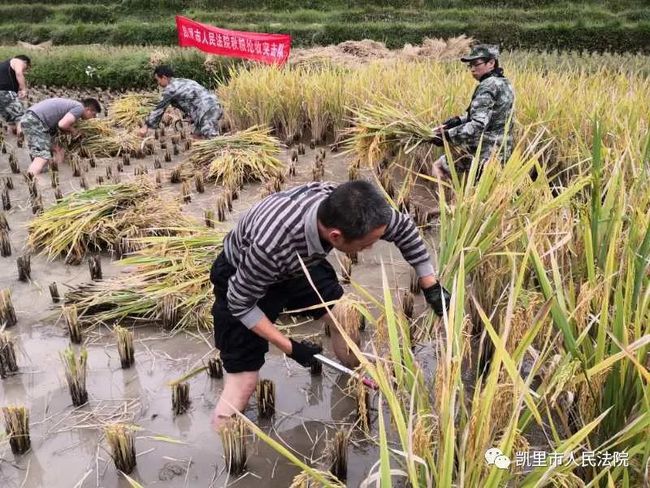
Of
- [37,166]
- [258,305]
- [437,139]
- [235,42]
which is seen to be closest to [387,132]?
[437,139]

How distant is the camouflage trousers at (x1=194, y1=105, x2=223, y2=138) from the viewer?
6.16 m

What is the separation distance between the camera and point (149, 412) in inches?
90.4

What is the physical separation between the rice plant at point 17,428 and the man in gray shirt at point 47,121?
12.4ft

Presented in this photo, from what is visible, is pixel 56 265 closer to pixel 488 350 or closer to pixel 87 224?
pixel 87 224

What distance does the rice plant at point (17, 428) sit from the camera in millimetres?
2018

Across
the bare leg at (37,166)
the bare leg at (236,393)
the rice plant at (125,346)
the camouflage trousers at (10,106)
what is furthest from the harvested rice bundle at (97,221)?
the camouflage trousers at (10,106)

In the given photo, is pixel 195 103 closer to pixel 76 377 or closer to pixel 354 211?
pixel 76 377

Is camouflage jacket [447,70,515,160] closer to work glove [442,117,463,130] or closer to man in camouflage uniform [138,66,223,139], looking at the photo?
work glove [442,117,463,130]

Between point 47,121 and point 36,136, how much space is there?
0.18 meters

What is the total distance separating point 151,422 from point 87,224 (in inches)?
73.3

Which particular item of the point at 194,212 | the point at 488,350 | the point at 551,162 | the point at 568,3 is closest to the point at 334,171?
the point at 194,212

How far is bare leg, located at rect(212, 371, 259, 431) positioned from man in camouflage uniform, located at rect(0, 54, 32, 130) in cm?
603
